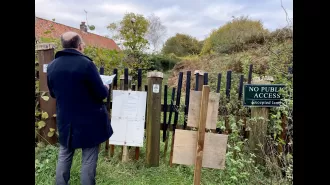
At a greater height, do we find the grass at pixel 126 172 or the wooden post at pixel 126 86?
the wooden post at pixel 126 86

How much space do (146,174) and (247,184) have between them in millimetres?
1177

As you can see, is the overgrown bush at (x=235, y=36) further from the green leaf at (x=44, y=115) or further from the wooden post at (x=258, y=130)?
the green leaf at (x=44, y=115)

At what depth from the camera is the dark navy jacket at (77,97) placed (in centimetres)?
218

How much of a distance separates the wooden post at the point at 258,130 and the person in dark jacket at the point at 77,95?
6.51 ft

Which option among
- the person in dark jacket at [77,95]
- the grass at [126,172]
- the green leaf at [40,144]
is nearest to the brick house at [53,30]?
the person in dark jacket at [77,95]

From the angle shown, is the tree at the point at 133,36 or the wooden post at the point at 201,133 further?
the tree at the point at 133,36

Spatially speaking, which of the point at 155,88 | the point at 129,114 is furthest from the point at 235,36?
the point at 129,114

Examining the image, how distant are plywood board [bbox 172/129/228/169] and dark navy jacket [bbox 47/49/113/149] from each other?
2.25 feet

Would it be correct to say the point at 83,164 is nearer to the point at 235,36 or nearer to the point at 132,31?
the point at 132,31

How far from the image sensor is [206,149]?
212 cm

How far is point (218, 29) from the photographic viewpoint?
13.9m
